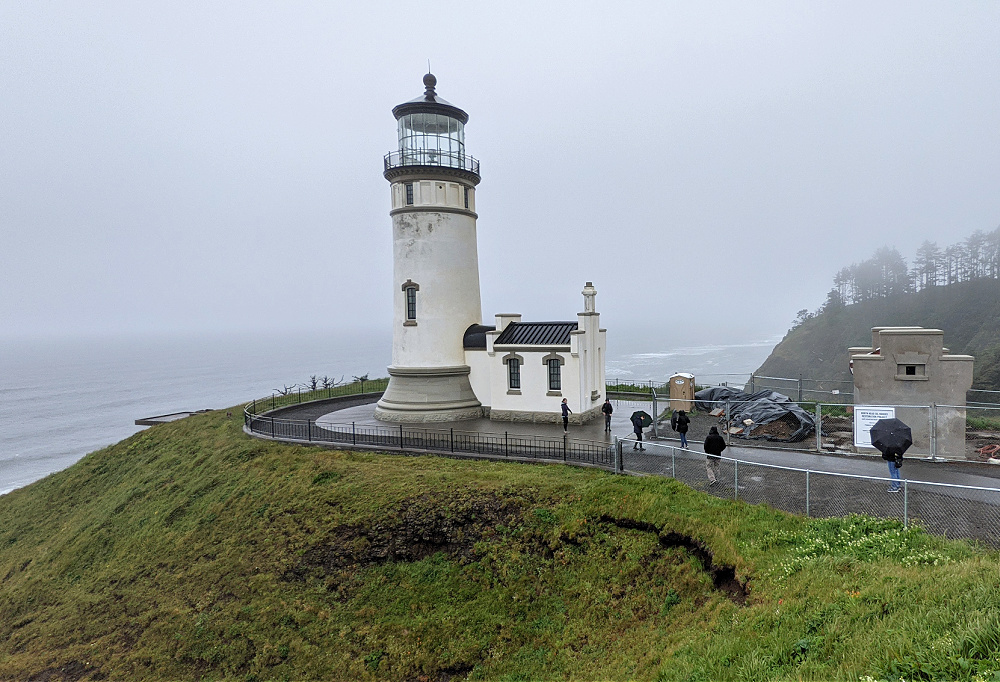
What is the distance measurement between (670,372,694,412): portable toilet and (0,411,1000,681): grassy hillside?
27.0 ft

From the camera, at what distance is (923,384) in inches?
530

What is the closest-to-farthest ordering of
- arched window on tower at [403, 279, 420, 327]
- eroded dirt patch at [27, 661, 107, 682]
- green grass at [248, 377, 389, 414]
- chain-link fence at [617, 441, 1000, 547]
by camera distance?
chain-link fence at [617, 441, 1000, 547], eroded dirt patch at [27, 661, 107, 682], arched window on tower at [403, 279, 420, 327], green grass at [248, 377, 389, 414]

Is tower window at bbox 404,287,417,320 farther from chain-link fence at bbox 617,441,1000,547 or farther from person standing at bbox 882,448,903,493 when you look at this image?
person standing at bbox 882,448,903,493

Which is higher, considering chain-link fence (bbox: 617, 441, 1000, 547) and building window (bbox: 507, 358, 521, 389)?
building window (bbox: 507, 358, 521, 389)

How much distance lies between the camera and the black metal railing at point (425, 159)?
2098cm

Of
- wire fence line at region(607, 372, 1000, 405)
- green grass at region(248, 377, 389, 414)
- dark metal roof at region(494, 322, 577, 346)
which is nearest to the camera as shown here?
wire fence line at region(607, 372, 1000, 405)

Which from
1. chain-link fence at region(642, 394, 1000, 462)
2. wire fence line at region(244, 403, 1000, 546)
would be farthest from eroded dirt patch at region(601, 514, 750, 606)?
chain-link fence at region(642, 394, 1000, 462)

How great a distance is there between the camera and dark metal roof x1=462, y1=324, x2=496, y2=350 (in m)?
21.7

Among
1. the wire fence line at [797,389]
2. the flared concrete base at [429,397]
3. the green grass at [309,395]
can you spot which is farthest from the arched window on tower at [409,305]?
the wire fence line at [797,389]

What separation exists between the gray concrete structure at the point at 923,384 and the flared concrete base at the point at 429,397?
13.7 metres

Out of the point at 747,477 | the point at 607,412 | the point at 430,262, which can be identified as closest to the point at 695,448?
the point at 607,412

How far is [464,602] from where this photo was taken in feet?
34.9

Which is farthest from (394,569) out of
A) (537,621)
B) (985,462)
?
(985,462)

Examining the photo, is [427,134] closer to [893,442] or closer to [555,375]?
[555,375]
